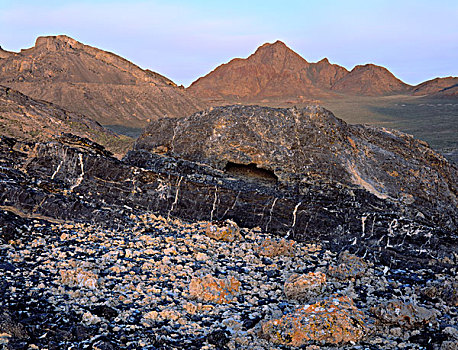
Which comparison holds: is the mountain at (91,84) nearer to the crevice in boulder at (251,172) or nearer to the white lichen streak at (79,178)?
the white lichen streak at (79,178)

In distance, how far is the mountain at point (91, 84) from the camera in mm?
66500

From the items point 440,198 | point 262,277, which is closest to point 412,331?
point 262,277

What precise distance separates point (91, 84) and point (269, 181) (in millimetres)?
70987

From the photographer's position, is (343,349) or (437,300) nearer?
(343,349)

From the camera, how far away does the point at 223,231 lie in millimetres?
7578

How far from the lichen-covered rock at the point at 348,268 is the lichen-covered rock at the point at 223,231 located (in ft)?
6.47

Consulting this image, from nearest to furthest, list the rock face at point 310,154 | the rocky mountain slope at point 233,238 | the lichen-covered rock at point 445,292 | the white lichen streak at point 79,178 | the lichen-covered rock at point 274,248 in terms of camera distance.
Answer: the rocky mountain slope at point 233,238 → the lichen-covered rock at point 445,292 → the lichen-covered rock at point 274,248 → the white lichen streak at point 79,178 → the rock face at point 310,154

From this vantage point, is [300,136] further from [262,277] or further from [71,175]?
[71,175]

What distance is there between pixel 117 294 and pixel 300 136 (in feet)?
20.2

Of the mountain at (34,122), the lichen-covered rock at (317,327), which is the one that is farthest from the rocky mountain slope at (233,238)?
the mountain at (34,122)

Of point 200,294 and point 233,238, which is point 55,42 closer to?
point 233,238

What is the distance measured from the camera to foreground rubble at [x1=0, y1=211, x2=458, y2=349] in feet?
14.2

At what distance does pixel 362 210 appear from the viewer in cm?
825

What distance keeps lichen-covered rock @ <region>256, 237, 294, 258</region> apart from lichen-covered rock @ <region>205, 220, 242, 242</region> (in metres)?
0.59
